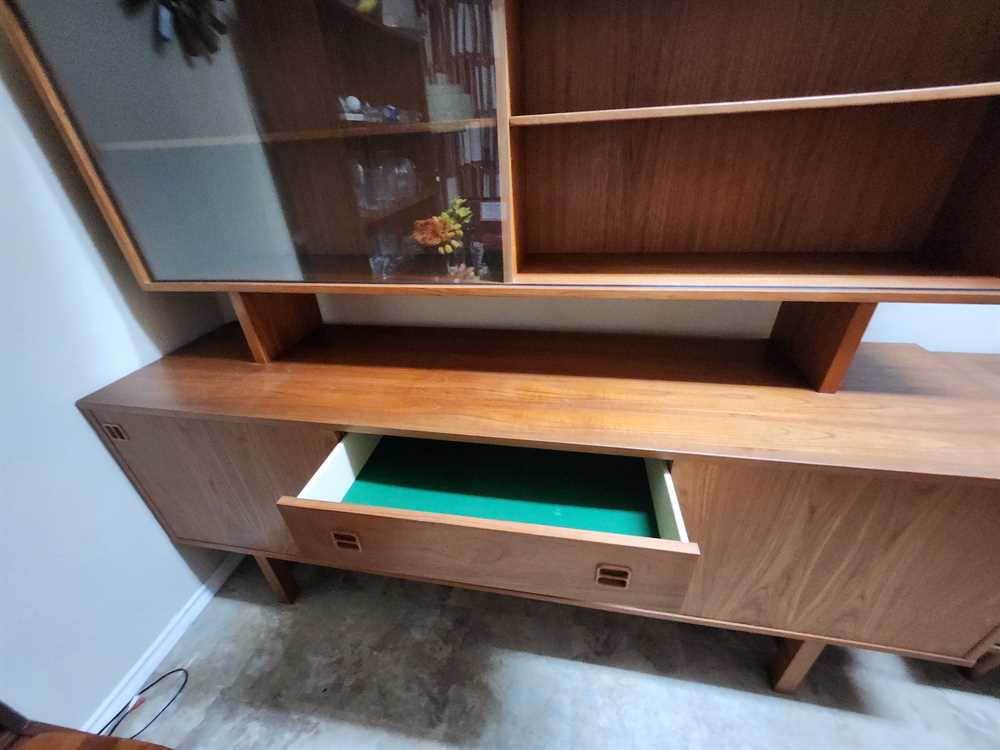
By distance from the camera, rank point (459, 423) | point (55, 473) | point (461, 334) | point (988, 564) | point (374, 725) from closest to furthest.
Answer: point (988, 564), point (459, 423), point (55, 473), point (374, 725), point (461, 334)

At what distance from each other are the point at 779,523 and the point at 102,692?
5.45ft

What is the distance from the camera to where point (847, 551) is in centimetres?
80

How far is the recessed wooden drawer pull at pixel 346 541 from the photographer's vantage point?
803 mm

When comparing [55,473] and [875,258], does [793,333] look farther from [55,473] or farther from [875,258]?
[55,473]

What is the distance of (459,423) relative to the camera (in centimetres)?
86

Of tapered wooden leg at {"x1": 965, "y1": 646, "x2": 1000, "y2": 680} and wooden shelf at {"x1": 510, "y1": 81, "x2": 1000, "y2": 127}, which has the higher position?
wooden shelf at {"x1": 510, "y1": 81, "x2": 1000, "y2": 127}

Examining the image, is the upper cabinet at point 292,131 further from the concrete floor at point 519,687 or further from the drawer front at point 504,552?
the concrete floor at point 519,687

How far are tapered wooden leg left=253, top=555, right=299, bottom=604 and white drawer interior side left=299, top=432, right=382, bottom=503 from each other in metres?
0.48

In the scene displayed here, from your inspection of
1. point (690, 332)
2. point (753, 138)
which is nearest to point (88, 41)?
point (753, 138)

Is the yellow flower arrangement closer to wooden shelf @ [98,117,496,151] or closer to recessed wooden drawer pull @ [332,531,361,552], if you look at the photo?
wooden shelf @ [98,117,496,151]

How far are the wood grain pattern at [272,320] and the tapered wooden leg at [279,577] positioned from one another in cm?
59

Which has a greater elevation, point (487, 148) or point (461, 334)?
point (487, 148)

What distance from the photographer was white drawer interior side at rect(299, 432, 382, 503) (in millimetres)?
849

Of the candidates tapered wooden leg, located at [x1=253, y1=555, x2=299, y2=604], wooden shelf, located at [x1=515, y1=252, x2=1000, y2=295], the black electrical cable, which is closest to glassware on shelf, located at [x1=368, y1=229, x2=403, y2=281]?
wooden shelf, located at [x1=515, y1=252, x2=1000, y2=295]
